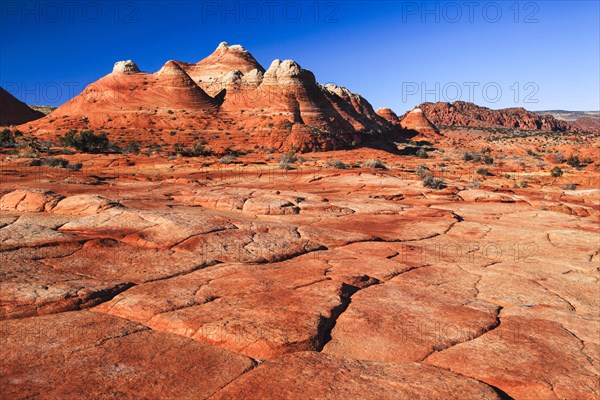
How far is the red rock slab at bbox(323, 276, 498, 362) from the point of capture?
4.47m

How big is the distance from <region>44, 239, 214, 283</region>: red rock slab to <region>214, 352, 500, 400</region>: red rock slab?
9.53ft

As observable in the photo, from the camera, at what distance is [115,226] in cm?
804

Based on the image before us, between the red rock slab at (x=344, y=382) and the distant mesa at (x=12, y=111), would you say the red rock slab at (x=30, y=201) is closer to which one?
the red rock slab at (x=344, y=382)

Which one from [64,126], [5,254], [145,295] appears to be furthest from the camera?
[64,126]

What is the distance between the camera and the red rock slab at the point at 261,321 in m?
4.27

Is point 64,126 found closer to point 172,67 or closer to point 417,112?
point 172,67

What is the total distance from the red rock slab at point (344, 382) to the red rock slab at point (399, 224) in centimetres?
592

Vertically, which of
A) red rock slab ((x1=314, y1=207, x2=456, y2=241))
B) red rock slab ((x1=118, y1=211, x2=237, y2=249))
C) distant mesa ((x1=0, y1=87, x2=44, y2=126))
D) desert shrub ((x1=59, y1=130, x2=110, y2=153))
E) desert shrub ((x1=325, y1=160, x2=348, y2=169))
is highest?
distant mesa ((x1=0, y1=87, x2=44, y2=126))

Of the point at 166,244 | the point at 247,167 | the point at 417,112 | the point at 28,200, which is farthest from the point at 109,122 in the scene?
the point at 417,112

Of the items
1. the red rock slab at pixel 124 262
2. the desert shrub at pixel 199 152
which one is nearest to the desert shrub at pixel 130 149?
the desert shrub at pixel 199 152

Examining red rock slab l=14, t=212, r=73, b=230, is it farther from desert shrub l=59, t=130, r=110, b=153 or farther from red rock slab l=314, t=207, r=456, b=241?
desert shrub l=59, t=130, r=110, b=153

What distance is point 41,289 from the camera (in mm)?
5051

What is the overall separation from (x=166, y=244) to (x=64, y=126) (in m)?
43.8

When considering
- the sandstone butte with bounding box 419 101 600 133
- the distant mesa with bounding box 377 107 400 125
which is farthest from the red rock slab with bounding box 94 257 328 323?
the sandstone butte with bounding box 419 101 600 133
